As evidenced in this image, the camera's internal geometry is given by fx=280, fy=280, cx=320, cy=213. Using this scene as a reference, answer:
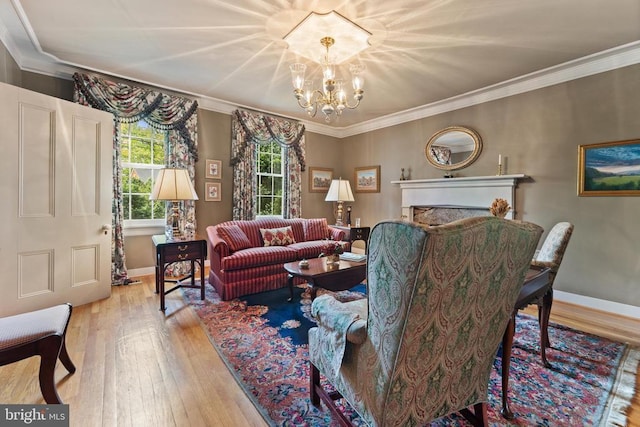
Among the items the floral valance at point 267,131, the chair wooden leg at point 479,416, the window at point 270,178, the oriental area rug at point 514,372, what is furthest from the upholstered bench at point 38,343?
the window at point 270,178

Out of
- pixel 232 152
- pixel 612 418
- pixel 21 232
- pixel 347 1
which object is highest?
pixel 347 1

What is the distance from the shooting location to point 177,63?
3.36m

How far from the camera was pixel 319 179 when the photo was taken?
6.19 metres

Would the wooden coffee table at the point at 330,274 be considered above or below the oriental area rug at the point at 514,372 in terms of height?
above

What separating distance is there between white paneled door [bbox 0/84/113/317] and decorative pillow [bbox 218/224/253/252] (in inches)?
51.5

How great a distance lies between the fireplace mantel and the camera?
3.91 m

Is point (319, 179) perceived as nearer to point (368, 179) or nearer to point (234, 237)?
point (368, 179)

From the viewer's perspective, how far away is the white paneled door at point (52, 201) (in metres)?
2.61

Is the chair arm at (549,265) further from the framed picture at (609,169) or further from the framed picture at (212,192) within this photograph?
the framed picture at (212,192)

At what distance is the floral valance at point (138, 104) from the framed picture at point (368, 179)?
10.8 ft


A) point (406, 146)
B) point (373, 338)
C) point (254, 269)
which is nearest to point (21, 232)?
point (254, 269)

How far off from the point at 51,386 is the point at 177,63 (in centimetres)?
331

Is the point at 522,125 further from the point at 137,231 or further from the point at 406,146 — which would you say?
the point at 137,231

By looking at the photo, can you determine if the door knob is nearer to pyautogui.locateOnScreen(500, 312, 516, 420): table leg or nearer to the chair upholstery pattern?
pyautogui.locateOnScreen(500, 312, 516, 420): table leg
